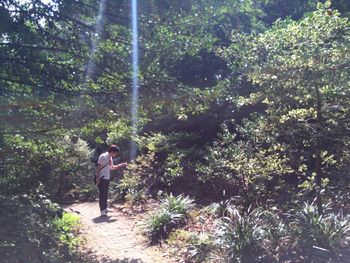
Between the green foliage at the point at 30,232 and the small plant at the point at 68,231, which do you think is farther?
the small plant at the point at 68,231

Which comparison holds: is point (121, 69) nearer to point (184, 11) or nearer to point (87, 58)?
point (87, 58)

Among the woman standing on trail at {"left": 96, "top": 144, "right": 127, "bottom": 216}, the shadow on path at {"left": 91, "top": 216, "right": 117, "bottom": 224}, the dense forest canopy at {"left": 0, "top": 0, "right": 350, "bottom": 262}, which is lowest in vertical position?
the shadow on path at {"left": 91, "top": 216, "right": 117, "bottom": 224}

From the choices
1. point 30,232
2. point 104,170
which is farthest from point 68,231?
point 104,170

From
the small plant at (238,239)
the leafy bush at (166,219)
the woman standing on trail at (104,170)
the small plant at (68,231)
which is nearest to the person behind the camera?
the small plant at (238,239)

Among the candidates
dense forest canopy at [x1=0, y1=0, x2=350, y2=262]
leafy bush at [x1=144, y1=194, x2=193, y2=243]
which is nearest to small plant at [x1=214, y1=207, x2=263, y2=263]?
dense forest canopy at [x1=0, y1=0, x2=350, y2=262]

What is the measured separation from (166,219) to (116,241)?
948mm

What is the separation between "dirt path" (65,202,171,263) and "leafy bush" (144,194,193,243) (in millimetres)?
216

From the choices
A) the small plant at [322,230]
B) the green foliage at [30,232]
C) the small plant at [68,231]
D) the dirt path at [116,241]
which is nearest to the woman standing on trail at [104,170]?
the dirt path at [116,241]

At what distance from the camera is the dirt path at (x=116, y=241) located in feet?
23.3

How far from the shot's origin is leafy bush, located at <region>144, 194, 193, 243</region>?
797 centimetres

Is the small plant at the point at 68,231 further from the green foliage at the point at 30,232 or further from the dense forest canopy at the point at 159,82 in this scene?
the dense forest canopy at the point at 159,82

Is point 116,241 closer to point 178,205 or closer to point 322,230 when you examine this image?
point 178,205

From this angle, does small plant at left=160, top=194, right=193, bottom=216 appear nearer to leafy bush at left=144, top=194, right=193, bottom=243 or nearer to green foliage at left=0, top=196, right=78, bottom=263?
leafy bush at left=144, top=194, right=193, bottom=243

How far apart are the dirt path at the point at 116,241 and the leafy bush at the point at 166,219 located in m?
0.22
